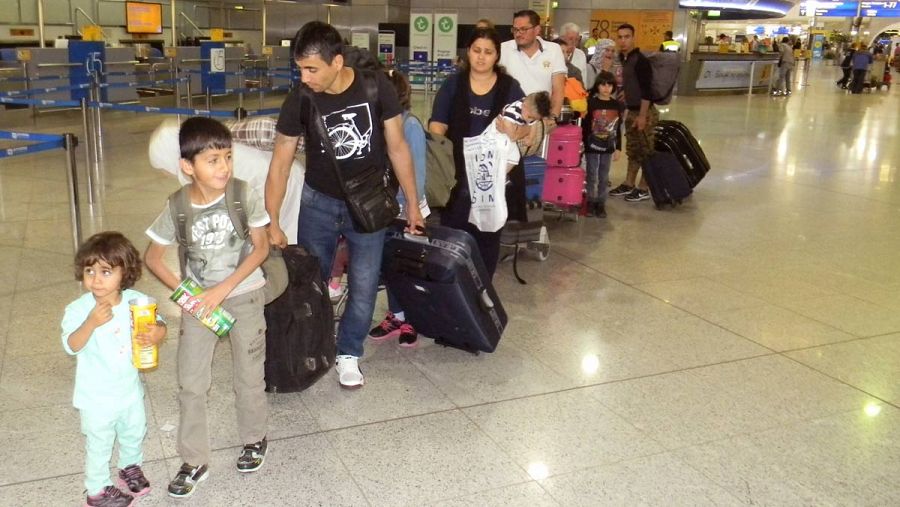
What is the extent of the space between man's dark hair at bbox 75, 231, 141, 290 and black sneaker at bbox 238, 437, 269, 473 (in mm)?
874

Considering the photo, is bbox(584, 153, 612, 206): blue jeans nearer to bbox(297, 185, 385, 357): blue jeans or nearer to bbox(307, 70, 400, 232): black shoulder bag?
bbox(297, 185, 385, 357): blue jeans

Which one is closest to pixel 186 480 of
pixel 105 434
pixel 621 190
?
pixel 105 434

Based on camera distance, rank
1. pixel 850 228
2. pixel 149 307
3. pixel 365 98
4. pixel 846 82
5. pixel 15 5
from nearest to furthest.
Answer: pixel 149 307 → pixel 365 98 → pixel 850 228 → pixel 15 5 → pixel 846 82

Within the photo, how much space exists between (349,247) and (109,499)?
153 cm

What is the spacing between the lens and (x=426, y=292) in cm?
418

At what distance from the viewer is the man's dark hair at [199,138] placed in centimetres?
271

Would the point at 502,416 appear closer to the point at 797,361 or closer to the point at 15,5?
the point at 797,361

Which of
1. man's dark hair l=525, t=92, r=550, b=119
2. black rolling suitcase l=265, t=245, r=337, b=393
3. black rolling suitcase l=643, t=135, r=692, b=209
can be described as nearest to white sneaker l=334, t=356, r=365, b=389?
black rolling suitcase l=265, t=245, r=337, b=393

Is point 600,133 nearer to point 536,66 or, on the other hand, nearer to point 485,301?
point 536,66

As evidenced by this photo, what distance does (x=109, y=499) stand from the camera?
9.26 feet

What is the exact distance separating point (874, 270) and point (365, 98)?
470 centimetres

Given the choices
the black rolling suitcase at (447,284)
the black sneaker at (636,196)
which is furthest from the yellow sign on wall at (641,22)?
the black rolling suitcase at (447,284)

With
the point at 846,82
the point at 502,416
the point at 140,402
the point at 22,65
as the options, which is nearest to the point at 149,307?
the point at 140,402

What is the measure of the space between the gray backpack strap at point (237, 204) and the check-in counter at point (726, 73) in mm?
23628
